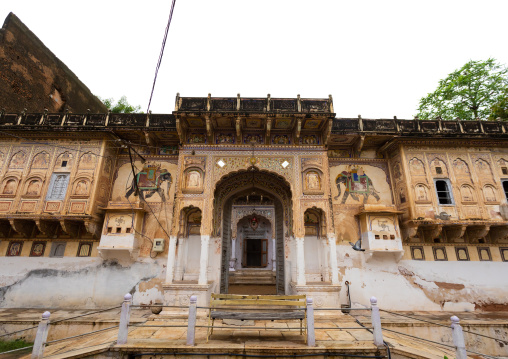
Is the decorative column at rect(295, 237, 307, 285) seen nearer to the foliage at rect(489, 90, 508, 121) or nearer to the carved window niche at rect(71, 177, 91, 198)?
the carved window niche at rect(71, 177, 91, 198)

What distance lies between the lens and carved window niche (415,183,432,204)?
30.7ft

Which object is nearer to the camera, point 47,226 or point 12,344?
point 12,344

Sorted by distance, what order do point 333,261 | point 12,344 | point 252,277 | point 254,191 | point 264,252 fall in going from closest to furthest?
point 12,344 < point 333,261 < point 254,191 < point 252,277 < point 264,252

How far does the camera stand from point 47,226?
30.7 ft

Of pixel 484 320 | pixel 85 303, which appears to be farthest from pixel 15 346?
pixel 484 320

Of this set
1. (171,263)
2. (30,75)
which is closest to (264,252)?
(171,263)

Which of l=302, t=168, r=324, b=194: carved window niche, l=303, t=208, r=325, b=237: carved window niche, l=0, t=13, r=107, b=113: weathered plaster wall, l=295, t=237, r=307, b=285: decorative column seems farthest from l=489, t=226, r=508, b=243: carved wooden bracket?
l=0, t=13, r=107, b=113: weathered plaster wall

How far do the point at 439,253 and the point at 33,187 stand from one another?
15.7 metres

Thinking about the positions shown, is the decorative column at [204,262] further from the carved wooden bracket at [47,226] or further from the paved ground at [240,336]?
the carved wooden bracket at [47,226]

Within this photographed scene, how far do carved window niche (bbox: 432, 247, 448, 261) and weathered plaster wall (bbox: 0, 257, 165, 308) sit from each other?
10435 mm

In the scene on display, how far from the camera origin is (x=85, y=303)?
9.01 m

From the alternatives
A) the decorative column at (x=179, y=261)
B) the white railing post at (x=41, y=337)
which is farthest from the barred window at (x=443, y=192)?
the white railing post at (x=41, y=337)

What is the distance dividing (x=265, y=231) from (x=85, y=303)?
13930 mm

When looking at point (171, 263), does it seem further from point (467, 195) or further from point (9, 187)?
point (467, 195)
